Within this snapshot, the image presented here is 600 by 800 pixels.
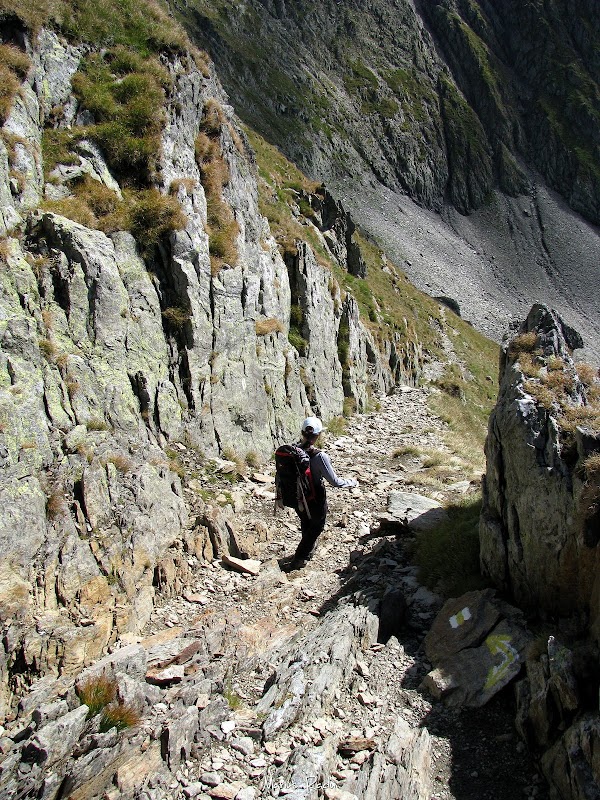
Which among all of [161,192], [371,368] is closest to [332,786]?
[161,192]

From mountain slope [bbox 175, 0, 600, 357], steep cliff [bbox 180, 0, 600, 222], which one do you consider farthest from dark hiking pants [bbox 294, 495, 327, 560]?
steep cliff [bbox 180, 0, 600, 222]

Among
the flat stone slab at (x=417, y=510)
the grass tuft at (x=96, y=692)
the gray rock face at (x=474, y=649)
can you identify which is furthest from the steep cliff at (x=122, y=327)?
the gray rock face at (x=474, y=649)

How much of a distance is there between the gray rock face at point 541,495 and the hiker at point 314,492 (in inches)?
108

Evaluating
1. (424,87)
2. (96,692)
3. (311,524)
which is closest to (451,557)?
(311,524)

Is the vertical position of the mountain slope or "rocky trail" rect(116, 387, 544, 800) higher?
the mountain slope

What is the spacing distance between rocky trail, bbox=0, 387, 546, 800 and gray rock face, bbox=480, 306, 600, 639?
4.69 feet

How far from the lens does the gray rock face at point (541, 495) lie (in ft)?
20.4

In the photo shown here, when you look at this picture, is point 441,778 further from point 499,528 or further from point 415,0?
point 415,0

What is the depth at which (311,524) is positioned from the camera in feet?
31.3

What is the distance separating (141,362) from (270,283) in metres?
Result: 7.77

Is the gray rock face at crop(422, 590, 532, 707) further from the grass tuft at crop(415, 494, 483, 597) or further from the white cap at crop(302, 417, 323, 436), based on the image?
the white cap at crop(302, 417, 323, 436)

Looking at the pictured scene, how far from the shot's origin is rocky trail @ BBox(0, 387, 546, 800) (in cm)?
476

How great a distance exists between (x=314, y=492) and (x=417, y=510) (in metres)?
3.39

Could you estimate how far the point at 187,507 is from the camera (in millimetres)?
9984
